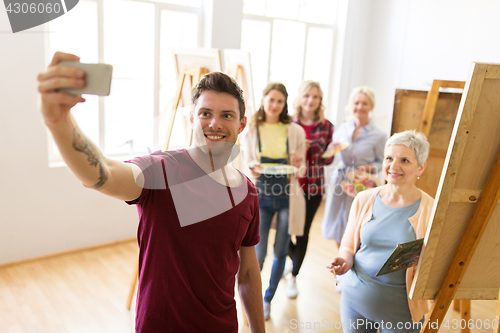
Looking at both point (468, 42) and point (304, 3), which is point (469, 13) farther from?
point (304, 3)

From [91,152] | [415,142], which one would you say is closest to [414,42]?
[415,142]

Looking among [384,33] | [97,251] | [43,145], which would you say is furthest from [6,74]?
[384,33]

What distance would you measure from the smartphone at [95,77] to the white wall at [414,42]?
4.22m

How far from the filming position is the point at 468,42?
4.26 m

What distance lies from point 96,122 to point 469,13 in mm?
3990

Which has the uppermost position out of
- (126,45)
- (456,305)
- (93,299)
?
(126,45)

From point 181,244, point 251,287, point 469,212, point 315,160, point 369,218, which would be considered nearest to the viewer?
point 181,244

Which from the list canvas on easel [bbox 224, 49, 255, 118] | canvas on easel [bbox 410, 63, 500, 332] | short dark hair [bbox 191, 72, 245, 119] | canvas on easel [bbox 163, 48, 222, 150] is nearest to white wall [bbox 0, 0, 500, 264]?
canvas on easel [bbox 163, 48, 222, 150]

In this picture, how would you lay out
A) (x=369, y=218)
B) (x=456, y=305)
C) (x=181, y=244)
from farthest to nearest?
(x=456, y=305) → (x=369, y=218) → (x=181, y=244)

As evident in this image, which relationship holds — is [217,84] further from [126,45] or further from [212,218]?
[126,45]

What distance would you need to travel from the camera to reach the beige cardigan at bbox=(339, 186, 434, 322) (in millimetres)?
1563

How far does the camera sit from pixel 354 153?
303 cm

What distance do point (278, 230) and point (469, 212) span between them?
1564mm

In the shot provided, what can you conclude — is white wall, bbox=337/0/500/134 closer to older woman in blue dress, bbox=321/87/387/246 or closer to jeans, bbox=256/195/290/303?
older woman in blue dress, bbox=321/87/387/246
